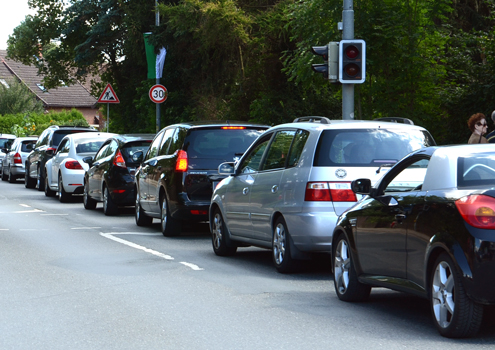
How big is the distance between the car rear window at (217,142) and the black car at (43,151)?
13.2m

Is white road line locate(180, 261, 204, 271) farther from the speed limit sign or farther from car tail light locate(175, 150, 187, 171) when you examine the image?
the speed limit sign

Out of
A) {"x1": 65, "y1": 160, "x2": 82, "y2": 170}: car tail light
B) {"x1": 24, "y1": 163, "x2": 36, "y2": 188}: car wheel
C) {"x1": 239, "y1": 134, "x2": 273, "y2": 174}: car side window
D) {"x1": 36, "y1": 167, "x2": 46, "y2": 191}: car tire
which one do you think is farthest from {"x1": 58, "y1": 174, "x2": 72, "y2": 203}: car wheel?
{"x1": 239, "y1": 134, "x2": 273, "y2": 174}: car side window

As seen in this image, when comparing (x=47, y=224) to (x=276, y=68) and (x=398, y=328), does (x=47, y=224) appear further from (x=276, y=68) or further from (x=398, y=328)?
(x=276, y=68)

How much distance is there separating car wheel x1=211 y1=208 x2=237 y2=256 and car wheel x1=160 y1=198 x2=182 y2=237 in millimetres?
2148

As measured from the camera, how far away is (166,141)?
15258 millimetres

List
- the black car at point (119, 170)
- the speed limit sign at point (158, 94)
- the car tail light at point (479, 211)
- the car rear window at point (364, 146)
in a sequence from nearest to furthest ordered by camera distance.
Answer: the car tail light at point (479, 211), the car rear window at point (364, 146), the black car at point (119, 170), the speed limit sign at point (158, 94)

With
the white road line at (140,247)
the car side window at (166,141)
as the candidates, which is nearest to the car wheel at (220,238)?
the white road line at (140,247)

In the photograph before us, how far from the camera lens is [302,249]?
32.3ft

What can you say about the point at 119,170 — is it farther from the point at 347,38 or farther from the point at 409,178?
the point at 409,178

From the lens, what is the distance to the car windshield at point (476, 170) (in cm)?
680

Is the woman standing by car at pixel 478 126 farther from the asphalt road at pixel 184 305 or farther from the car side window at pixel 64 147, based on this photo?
the car side window at pixel 64 147

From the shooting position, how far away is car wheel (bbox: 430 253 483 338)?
21.3 feet

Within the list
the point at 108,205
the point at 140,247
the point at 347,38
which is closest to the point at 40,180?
the point at 108,205

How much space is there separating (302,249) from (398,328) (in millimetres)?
2719
